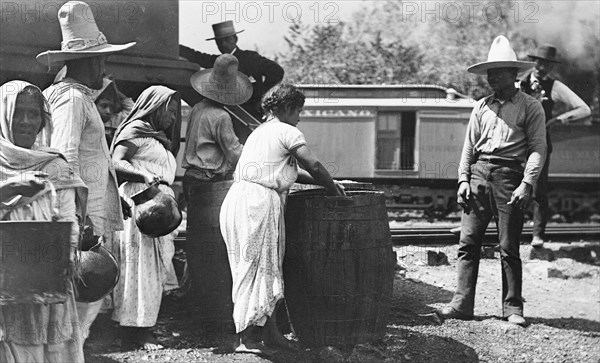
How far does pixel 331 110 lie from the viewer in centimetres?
1588

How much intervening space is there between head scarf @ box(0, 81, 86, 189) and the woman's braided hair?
171 centimetres

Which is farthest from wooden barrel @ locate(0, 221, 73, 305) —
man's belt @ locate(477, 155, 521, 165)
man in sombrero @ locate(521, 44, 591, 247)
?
man in sombrero @ locate(521, 44, 591, 247)

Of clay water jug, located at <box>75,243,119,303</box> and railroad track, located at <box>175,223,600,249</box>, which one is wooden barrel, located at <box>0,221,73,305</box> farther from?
railroad track, located at <box>175,223,600,249</box>

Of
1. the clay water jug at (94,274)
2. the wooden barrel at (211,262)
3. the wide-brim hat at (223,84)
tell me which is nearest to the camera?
the clay water jug at (94,274)

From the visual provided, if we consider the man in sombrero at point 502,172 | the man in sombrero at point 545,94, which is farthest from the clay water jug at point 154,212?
the man in sombrero at point 545,94

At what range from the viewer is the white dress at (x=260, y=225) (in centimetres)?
Answer: 507

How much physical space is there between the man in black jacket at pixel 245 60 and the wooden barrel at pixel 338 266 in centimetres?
388

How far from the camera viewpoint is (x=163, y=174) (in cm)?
555

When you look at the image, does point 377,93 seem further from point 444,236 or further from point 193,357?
point 193,357

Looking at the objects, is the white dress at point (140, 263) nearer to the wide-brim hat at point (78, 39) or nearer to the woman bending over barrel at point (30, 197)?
the wide-brim hat at point (78, 39)

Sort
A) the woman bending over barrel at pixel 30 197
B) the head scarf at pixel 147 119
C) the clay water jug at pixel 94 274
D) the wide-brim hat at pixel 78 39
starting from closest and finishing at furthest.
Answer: the woman bending over barrel at pixel 30 197 → the clay water jug at pixel 94 274 → the wide-brim hat at pixel 78 39 → the head scarf at pixel 147 119

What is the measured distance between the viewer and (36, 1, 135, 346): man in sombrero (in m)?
4.41

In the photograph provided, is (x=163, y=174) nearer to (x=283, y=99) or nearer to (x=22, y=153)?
(x=283, y=99)

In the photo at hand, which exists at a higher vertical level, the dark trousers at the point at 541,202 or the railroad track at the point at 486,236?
the dark trousers at the point at 541,202
